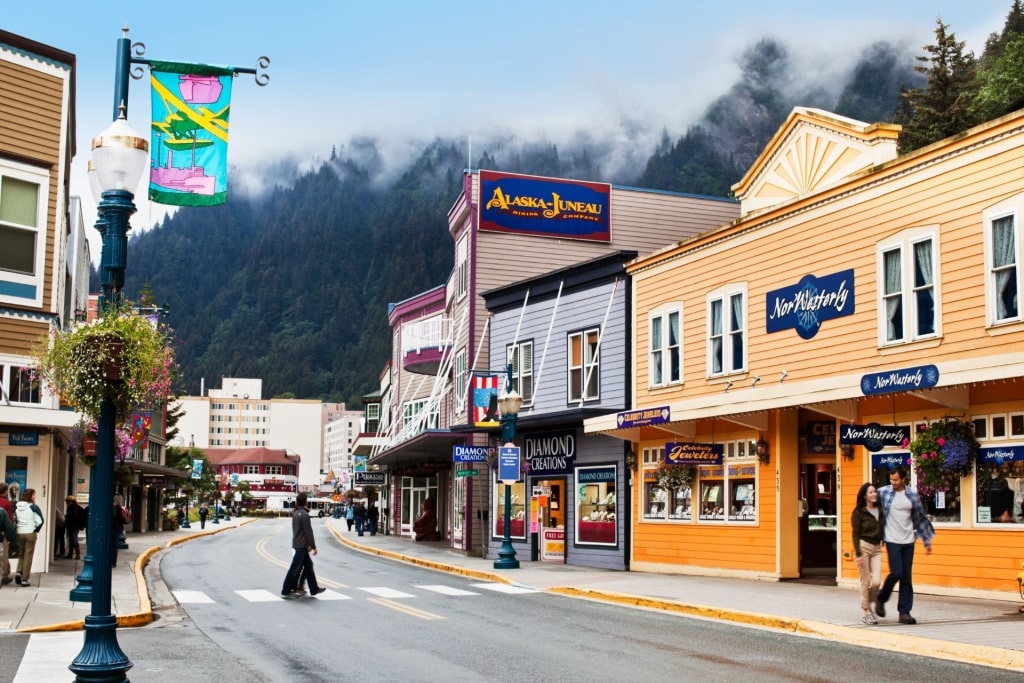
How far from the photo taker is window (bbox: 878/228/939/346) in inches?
746

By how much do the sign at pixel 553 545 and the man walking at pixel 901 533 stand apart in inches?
652

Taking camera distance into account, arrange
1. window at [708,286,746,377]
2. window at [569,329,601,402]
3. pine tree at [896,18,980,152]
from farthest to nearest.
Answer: pine tree at [896,18,980,152], window at [569,329,601,402], window at [708,286,746,377]

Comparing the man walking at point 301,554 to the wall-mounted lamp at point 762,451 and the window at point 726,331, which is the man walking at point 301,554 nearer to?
the wall-mounted lamp at point 762,451

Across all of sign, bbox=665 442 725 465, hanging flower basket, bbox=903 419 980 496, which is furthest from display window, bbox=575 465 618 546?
hanging flower basket, bbox=903 419 980 496

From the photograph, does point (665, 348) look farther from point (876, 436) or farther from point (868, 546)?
point (868, 546)

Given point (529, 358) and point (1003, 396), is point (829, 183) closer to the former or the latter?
point (1003, 396)

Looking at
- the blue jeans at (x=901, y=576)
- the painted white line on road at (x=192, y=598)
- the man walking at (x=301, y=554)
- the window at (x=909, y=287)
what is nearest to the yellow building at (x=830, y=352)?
the window at (x=909, y=287)

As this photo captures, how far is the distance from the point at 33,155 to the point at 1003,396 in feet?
58.6

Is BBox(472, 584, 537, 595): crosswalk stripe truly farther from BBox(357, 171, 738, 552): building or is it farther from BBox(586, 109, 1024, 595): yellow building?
BBox(357, 171, 738, 552): building

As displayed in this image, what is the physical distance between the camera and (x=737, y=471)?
78.6 ft

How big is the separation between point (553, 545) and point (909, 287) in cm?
1428

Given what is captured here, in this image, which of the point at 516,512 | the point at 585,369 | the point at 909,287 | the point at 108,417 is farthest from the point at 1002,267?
the point at 516,512

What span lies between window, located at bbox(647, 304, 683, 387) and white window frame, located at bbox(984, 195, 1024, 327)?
929 centimetres

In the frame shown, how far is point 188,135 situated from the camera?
35.9ft
